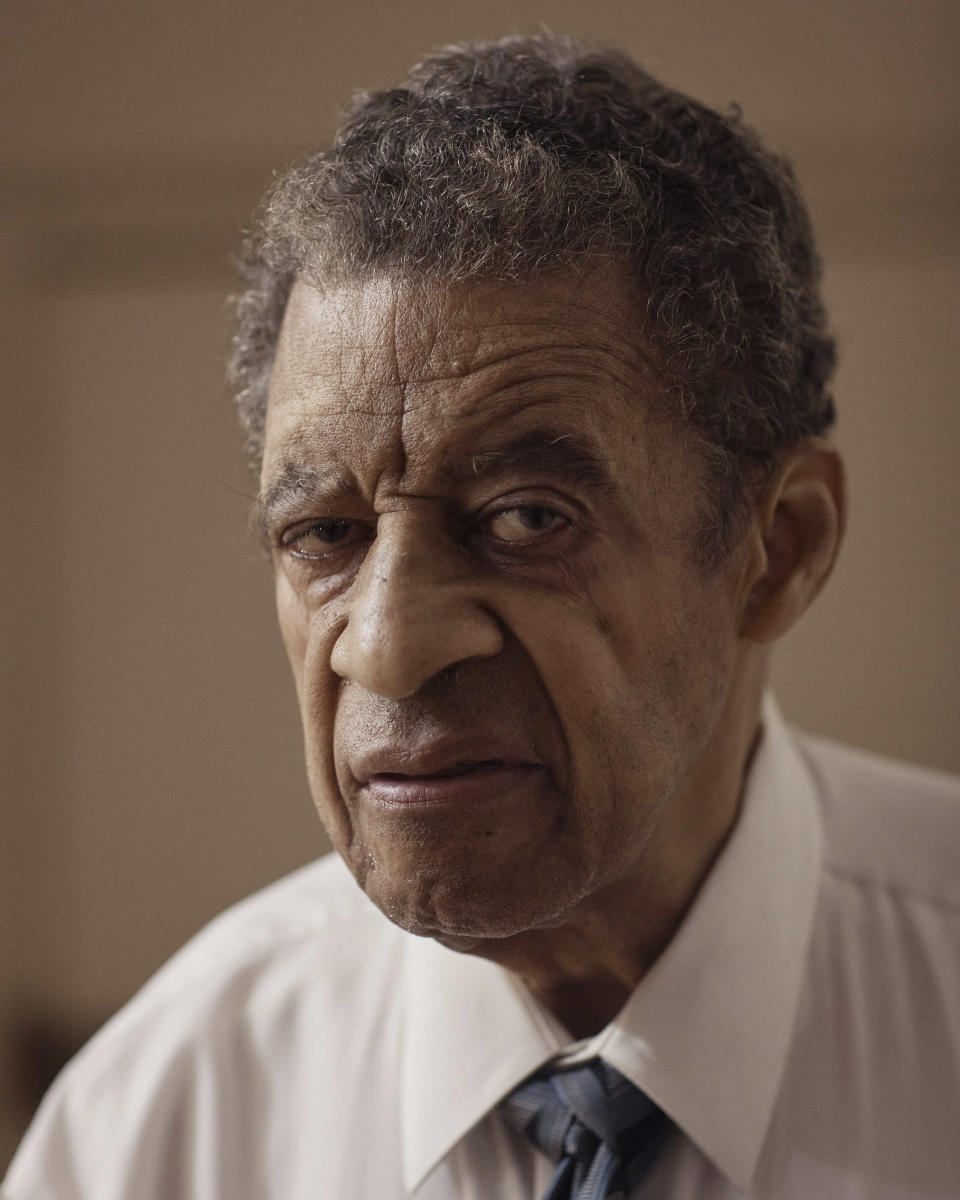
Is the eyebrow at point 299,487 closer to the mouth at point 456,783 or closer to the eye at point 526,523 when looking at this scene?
the eye at point 526,523

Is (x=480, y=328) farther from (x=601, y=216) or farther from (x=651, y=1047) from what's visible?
(x=651, y=1047)

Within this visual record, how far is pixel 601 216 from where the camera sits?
954 mm

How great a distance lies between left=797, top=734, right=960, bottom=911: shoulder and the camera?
1190 millimetres

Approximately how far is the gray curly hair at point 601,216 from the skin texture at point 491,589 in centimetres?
3

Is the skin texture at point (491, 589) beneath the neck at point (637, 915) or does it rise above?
above

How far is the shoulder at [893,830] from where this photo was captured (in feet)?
3.91

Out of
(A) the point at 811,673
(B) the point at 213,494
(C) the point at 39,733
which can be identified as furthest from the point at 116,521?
(A) the point at 811,673

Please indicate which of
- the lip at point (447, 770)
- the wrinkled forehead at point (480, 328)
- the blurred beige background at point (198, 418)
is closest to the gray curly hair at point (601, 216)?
the wrinkled forehead at point (480, 328)

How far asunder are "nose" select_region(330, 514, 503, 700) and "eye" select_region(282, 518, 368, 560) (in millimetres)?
53

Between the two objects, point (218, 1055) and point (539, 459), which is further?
point (218, 1055)

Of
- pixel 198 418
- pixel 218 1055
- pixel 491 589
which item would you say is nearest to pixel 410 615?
pixel 491 589

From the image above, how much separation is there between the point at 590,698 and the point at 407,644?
15 cm

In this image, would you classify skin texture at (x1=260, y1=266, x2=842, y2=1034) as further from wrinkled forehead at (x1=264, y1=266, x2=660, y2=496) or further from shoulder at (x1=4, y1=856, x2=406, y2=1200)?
shoulder at (x1=4, y1=856, x2=406, y2=1200)

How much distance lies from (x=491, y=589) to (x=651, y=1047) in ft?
1.38
